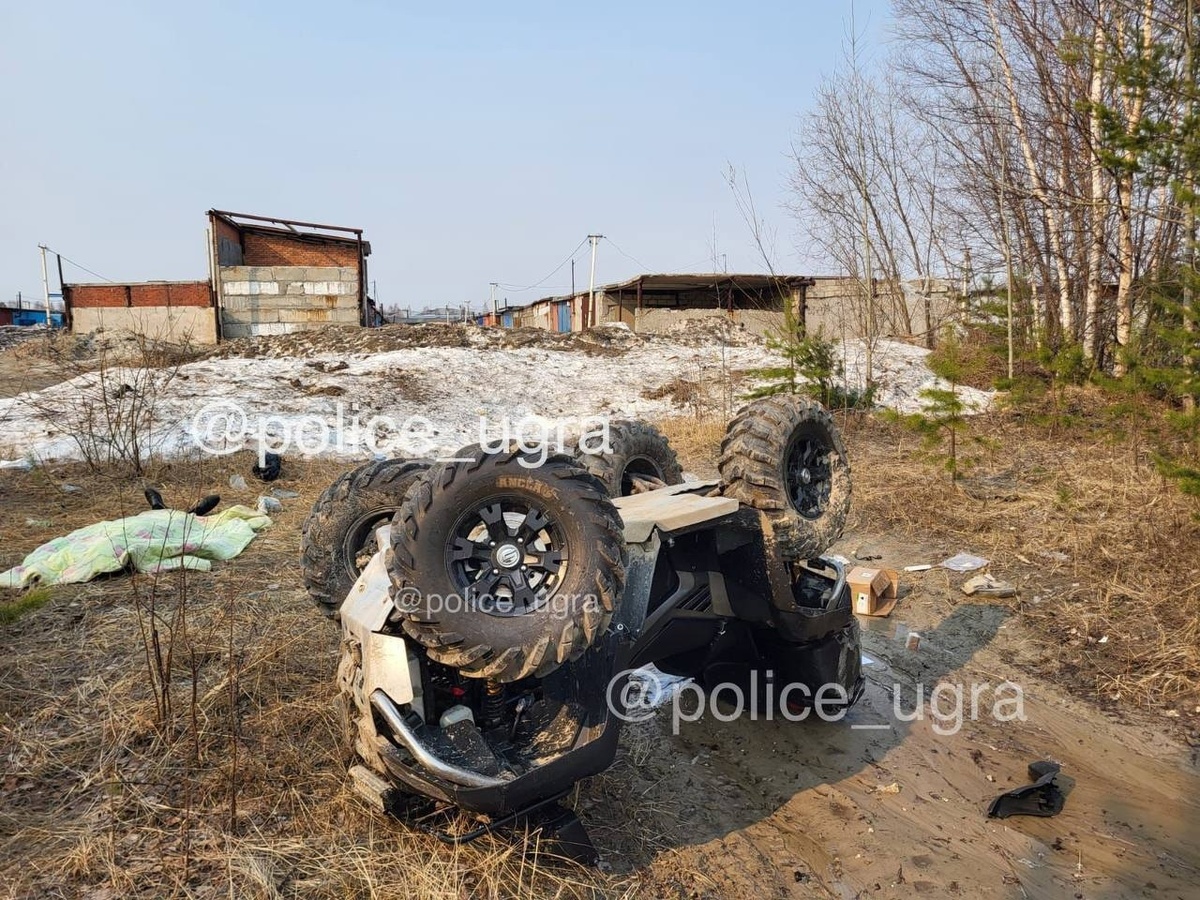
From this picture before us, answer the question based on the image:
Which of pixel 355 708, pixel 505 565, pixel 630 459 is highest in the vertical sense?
pixel 630 459

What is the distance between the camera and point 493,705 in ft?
8.48

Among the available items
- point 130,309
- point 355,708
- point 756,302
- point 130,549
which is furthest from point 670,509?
point 756,302

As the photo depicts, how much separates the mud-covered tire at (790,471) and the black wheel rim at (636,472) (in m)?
0.55

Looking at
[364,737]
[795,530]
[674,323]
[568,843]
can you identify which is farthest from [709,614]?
[674,323]

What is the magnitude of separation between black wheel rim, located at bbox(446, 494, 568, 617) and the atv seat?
37 cm

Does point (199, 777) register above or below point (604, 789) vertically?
above

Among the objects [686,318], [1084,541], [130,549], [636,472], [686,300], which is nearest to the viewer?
[636,472]

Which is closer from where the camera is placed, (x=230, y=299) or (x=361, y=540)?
(x=361, y=540)

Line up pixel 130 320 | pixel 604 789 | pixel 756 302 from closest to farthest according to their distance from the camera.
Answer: pixel 604 789 → pixel 130 320 → pixel 756 302

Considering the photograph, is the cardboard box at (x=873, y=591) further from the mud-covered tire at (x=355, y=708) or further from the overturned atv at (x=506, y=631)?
the mud-covered tire at (x=355, y=708)

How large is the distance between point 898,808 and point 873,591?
2357 mm

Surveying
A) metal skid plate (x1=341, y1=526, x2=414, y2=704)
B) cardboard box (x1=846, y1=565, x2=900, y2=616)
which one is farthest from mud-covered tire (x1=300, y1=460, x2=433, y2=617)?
cardboard box (x1=846, y1=565, x2=900, y2=616)

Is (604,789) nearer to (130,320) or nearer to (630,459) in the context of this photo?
(630,459)

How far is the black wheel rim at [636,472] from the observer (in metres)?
3.97
